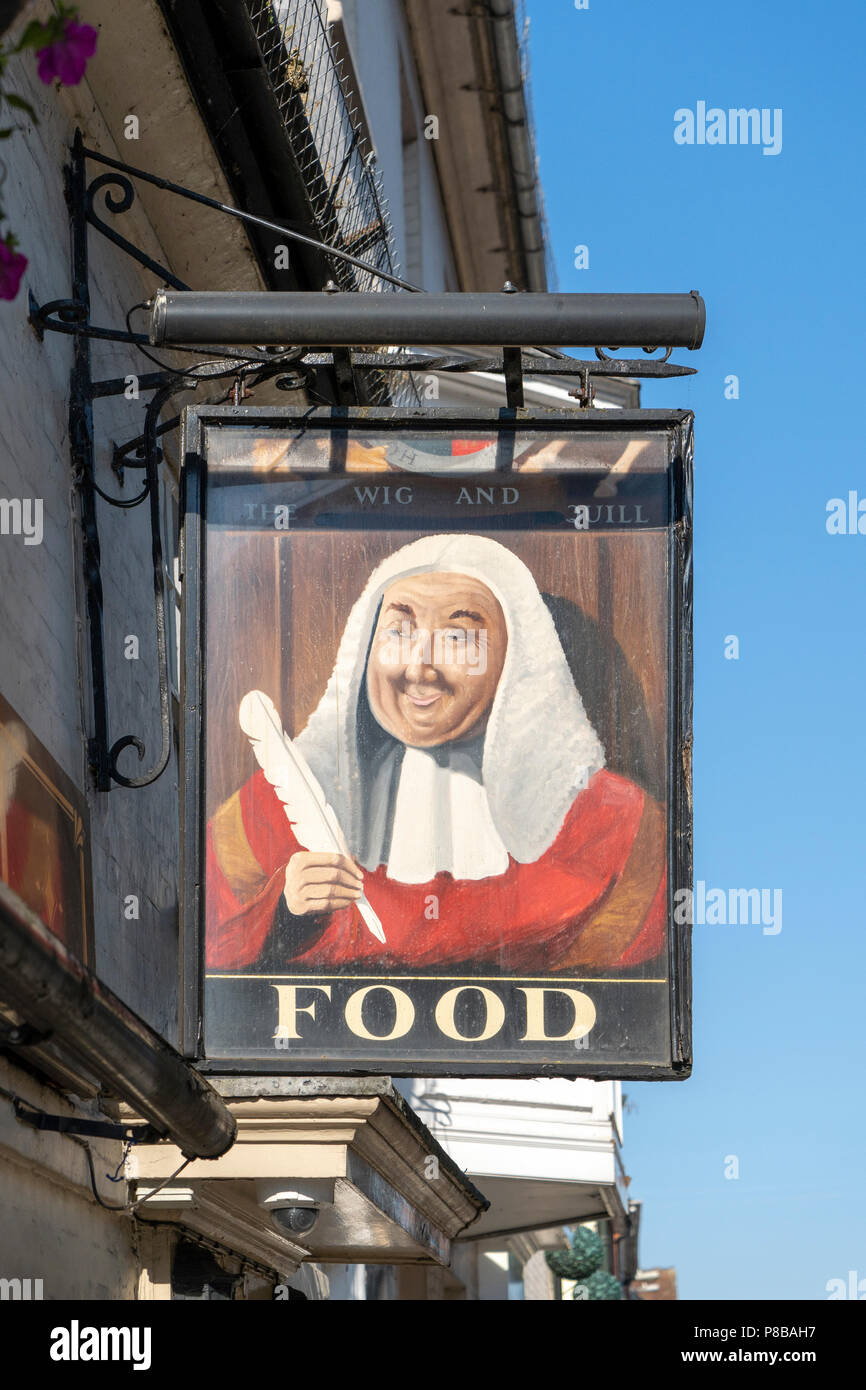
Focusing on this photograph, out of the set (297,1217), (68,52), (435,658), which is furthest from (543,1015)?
(68,52)

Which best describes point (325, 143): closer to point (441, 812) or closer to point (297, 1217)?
point (441, 812)

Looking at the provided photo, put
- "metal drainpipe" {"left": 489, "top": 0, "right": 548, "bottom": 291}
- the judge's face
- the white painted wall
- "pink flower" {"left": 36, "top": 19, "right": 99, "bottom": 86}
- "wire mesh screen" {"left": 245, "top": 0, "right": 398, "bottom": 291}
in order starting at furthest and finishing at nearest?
"metal drainpipe" {"left": 489, "top": 0, "right": 548, "bottom": 291}, the white painted wall, "wire mesh screen" {"left": 245, "top": 0, "right": 398, "bottom": 291}, the judge's face, "pink flower" {"left": 36, "top": 19, "right": 99, "bottom": 86}

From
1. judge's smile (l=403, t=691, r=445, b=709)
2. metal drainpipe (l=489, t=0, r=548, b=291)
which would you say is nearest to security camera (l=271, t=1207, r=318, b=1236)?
judge's smile (l=403, t=691, r=445, b=709)

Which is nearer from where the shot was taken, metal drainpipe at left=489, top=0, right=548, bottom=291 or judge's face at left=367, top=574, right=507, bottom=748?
judge's face at left=367, top=574, right=507, bottom=748

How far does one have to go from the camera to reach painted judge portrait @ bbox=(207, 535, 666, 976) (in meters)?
6.32

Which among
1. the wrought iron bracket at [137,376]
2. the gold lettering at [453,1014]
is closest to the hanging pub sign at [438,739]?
the gold lettering at [453,1014]

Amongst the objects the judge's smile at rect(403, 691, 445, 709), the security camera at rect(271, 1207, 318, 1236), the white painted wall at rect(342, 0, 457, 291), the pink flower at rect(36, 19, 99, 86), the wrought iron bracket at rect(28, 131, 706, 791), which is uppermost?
the white painted wall at rect(342, 0, 457, 291)

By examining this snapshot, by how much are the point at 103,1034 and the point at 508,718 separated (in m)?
2.24

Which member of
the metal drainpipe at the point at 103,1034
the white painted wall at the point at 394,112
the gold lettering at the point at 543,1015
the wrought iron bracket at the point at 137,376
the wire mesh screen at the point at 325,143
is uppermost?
the white painted wall at the point at 394,112

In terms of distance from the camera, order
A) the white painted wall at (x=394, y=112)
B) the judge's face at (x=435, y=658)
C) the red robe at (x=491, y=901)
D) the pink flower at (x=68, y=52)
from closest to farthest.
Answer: the pink flower at (x=68, y=52) < the red robe at (x=491, y=901) < the judge's face at (x=435, y=658) < the white painted wall at (x=394, y=112)

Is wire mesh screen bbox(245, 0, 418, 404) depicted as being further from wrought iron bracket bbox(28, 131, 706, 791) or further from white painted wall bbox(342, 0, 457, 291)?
white painted wall bbox(342, 0, 457, 291)

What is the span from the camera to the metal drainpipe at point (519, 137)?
1808cm

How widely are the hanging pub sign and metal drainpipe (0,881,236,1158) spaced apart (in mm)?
311

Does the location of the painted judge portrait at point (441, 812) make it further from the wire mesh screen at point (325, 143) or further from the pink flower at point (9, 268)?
the pink flower at point (9, 268)
